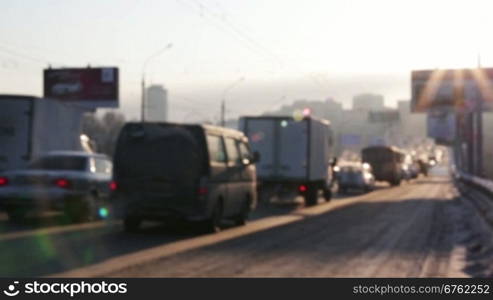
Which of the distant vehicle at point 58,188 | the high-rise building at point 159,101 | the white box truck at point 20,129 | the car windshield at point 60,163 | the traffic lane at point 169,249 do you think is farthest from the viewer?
the high-rise building at point 159,101

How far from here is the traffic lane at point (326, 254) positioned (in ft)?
39.4

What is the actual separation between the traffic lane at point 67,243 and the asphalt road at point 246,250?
0.02m

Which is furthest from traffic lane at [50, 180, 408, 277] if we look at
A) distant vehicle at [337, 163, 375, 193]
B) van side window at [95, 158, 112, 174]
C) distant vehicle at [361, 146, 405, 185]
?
distant vehicle at [361, 146, 405, 185]

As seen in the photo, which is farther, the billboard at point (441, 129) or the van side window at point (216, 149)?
the billboard at point (441, 129)

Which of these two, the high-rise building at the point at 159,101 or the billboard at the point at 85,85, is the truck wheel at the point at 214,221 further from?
the high-rise building at the point at 159,101

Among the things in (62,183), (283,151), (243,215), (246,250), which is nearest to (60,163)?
(62,183)

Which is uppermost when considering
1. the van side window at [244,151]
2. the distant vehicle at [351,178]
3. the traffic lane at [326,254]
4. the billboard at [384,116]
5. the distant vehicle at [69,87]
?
the distant vehicle at [69,87]

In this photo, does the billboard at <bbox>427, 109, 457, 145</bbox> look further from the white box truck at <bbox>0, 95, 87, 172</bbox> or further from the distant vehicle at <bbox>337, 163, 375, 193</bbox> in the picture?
the white box truck at <bbox>0, 95, 87, 172</bbox>

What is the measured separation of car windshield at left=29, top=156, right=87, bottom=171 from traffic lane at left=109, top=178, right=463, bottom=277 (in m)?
4.48

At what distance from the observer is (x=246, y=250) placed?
14742 millimetres

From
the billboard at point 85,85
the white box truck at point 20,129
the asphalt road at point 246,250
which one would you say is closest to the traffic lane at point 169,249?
the asphalt road at point 246,250

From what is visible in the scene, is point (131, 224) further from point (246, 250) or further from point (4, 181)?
point (246, 250)

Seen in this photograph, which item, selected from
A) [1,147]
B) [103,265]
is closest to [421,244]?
[103,265]

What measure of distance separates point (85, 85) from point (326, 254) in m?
60.0
